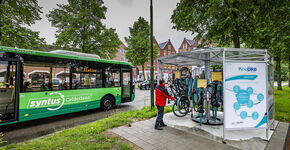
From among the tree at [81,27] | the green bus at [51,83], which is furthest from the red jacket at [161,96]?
the tree at [81,27]

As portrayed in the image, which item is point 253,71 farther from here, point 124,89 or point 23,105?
point 23,105

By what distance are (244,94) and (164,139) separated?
249 cm

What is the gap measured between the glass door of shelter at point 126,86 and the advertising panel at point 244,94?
6.04 metres

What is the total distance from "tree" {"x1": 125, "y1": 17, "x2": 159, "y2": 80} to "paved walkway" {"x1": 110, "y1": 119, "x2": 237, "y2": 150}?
25025 mm

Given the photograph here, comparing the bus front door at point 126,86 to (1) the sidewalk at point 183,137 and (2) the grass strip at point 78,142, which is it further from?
(2) the grass strip at point 78,142

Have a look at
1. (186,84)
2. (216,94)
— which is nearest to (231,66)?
(216,94)

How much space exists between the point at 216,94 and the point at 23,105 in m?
6.93

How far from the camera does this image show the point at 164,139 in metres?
3.87

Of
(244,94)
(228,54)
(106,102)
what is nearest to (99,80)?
(106,102)

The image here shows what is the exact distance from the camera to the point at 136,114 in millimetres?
6230

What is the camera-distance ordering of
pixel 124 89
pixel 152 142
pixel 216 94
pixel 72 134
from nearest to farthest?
1. pixel 152 142
2. pixel 72 134
3. pixel 216 94
4. pixel 124 89

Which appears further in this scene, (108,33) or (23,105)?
(108,33)

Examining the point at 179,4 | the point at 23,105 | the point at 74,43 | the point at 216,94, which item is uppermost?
the point at 179,4

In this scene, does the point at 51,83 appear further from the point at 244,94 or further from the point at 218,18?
the point at 218,18
